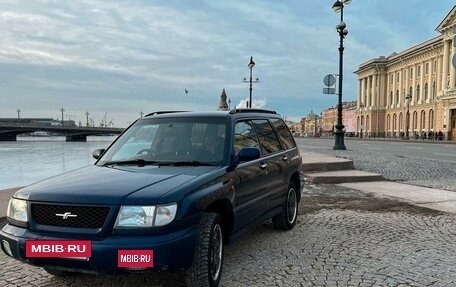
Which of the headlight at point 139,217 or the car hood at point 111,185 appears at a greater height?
the car hood at point 111,185

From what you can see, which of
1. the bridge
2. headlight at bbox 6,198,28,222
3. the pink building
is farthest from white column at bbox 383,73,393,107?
headlight at bbox 6,198,28,222

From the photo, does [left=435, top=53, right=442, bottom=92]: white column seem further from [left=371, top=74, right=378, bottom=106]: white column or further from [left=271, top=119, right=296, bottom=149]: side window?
[left=271, top=119, right=296, bottom=149]: side window

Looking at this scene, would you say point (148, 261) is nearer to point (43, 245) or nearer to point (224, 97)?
point (43, 245)

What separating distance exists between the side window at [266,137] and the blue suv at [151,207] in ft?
1.78

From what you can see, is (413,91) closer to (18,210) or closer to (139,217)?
(139,217)

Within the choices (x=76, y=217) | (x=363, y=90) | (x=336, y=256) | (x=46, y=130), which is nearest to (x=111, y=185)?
(x=76, y=217)

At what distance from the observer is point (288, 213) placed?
6.57m

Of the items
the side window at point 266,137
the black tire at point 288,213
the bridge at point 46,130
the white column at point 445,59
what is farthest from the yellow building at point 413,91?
the side window at point 266,137

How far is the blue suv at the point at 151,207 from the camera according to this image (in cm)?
351

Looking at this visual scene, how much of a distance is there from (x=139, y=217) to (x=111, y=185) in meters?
0.45

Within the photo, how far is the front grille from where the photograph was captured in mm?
3570

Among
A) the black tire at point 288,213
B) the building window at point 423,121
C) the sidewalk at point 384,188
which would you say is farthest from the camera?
the building window at point 423,121

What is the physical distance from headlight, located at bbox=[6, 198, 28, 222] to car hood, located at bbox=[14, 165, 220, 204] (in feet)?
0.17

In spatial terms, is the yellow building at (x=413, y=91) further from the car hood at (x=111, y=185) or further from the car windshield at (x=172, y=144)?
the car hood at (x=111, y=185)
